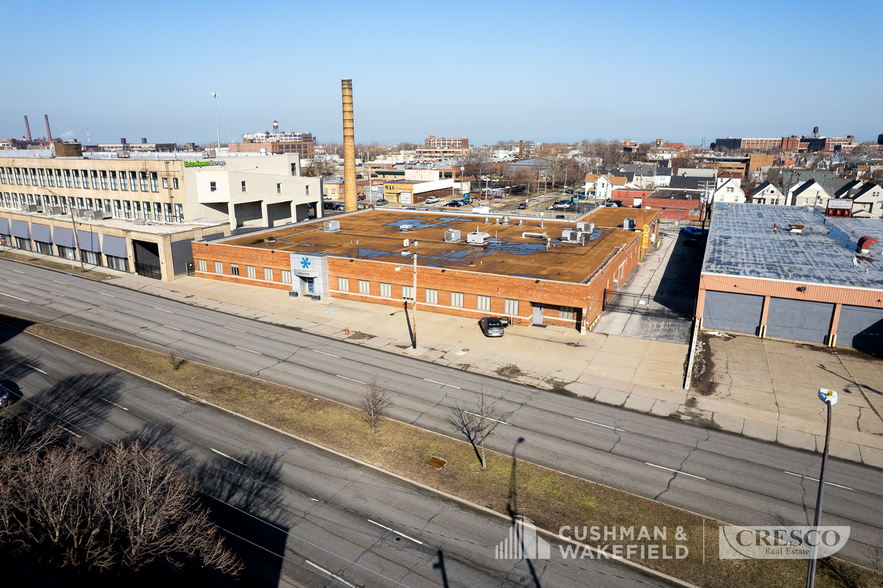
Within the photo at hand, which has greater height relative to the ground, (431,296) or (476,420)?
(431,296)

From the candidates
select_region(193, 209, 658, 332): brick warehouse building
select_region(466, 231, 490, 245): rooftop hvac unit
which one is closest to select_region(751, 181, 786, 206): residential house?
select_region(193, 209, 658, 332): brick warehouse building

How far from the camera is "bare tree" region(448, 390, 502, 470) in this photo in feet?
87.4

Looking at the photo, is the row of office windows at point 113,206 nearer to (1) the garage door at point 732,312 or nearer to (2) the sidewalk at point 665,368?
(2) the sidewalk at point 665,368

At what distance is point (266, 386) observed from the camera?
3322 centimetres

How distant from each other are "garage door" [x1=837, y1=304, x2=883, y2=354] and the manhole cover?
1350 inches

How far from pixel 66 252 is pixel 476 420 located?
230 feet

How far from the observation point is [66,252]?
72.2 meters

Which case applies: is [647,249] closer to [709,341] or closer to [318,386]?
[709,341]

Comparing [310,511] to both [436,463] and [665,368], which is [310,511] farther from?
[665,368]

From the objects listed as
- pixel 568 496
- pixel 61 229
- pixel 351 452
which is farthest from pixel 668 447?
pixel 61 229

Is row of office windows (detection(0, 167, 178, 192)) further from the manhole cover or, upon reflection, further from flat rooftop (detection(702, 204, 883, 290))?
flat rooftop (detection(702, 204, 883, 290))

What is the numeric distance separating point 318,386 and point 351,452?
26.9ft

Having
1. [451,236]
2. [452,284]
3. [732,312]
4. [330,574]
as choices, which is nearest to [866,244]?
[732,312]

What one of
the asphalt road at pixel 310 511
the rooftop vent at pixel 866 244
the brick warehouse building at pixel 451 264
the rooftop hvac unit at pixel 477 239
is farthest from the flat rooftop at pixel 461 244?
the asphalt road at pixel 310 511
